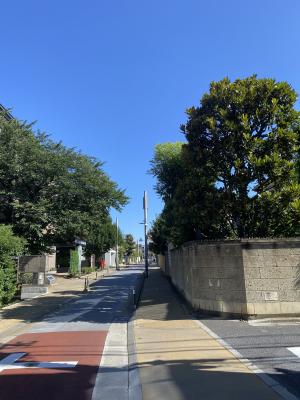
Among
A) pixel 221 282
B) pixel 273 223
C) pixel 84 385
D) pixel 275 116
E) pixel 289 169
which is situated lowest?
pixel 84 385

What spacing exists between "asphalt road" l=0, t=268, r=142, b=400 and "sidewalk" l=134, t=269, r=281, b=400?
1.63 ft

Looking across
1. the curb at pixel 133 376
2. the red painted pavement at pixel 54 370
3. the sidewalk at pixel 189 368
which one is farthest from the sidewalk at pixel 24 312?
the sidewalk at pixel 189 368

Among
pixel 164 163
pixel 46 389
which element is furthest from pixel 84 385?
pixel 164 163

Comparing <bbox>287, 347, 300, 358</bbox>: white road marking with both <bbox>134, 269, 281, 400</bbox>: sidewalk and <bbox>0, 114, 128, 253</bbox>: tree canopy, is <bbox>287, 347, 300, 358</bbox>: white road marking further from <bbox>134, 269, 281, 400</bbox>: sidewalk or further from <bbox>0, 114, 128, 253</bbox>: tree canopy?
<bbox>0, 114, 128, 253</bbox>: tree canopy

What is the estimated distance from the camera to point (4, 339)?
43.5 feet

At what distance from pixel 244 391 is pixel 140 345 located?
4660 millimetres

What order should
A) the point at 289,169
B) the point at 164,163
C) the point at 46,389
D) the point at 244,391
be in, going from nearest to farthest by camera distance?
the point at 244,391 → the point at 46,389 → the point at 289,169 → the point at 164,163

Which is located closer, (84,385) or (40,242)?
(84,385)

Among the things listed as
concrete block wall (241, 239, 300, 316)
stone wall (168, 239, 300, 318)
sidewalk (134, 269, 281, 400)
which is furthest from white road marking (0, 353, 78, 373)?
concrete block wall (241, 239, 300, 316)

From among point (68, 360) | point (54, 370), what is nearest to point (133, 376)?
point (54, 370)

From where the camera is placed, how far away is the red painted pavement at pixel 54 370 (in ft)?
23.8

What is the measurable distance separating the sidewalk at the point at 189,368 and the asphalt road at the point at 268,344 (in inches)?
12.8

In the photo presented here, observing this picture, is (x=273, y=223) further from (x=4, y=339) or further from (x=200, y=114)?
(x=4, y=339)

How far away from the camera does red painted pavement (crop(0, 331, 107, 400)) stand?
23.8 feet
